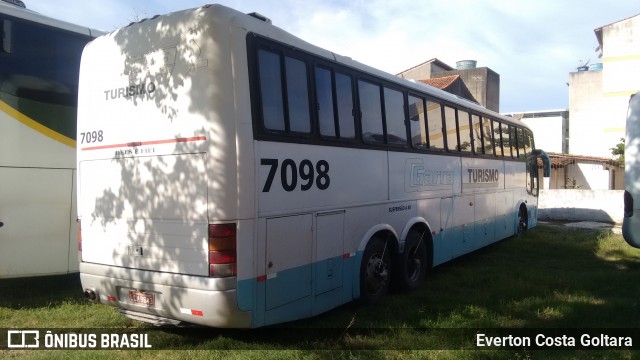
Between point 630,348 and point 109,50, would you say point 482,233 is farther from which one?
point 109,50

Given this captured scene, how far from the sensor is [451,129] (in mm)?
8094

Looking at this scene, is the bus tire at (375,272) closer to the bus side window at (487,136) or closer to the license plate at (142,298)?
the license plate at (142,298)

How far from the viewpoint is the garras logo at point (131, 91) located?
4.60 metres

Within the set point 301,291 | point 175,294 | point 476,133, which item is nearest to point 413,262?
point 301,291

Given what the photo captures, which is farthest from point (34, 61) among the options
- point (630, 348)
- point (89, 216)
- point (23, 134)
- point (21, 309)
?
point (630, 348)

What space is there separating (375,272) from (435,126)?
273 centimetres

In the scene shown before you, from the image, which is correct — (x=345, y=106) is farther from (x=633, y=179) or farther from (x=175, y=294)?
(x=633, y=179)

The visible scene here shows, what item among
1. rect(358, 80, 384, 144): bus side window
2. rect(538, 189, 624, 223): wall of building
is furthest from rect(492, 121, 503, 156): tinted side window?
rect(538, 189, 624, 223): wall of building

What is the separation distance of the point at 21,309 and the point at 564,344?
6.19m

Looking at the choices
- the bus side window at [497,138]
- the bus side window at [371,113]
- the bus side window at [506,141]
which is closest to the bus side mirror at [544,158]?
the bus side window at [506,141]

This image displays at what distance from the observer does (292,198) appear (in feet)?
15.3

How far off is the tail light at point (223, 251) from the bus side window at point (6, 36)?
402cm

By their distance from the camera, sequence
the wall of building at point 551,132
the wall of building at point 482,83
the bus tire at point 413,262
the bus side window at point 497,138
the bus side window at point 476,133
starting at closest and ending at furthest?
the bus tire at point 413,262 < the bus side window at point 476,133 < the bus side window at point 497,138 < the wall of building at point 482,83 < the wall of building at point 551,132

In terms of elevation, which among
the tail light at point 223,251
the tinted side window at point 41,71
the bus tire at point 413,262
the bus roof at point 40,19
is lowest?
the bus tire at point 413,262
